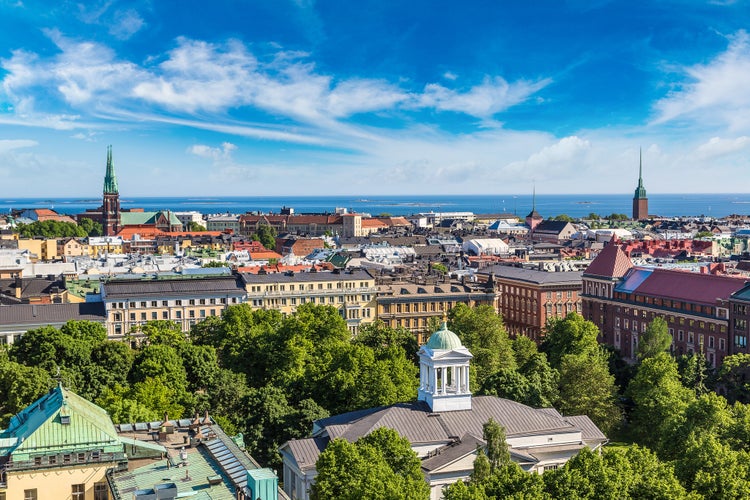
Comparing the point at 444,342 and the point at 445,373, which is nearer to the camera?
the point at 445,373

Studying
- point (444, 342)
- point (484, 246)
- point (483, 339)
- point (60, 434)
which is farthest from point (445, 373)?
point (484, 246)

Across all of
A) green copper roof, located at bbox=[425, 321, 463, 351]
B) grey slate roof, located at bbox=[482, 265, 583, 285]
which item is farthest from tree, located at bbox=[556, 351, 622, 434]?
grey slate roof, located at bbox=[482, 265, 583, 285]

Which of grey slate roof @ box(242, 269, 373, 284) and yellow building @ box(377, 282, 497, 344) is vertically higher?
grey slate roof @ box(242, 269, 373, 284)

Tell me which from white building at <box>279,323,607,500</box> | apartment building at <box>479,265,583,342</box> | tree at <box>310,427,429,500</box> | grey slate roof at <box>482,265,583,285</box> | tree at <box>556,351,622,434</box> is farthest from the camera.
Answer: grey slate roof at <box>482,265,583,285</box>

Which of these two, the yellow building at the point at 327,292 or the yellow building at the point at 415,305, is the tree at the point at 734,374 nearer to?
the yellow building at the point at 415,305

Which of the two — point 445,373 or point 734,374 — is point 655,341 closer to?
point 734,374

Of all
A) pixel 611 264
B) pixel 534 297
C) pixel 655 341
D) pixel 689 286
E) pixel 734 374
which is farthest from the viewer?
pixel 534 297

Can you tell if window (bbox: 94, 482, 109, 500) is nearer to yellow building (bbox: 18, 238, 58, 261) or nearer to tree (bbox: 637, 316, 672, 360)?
tree (bbox: 637, 316, 672, 360)
